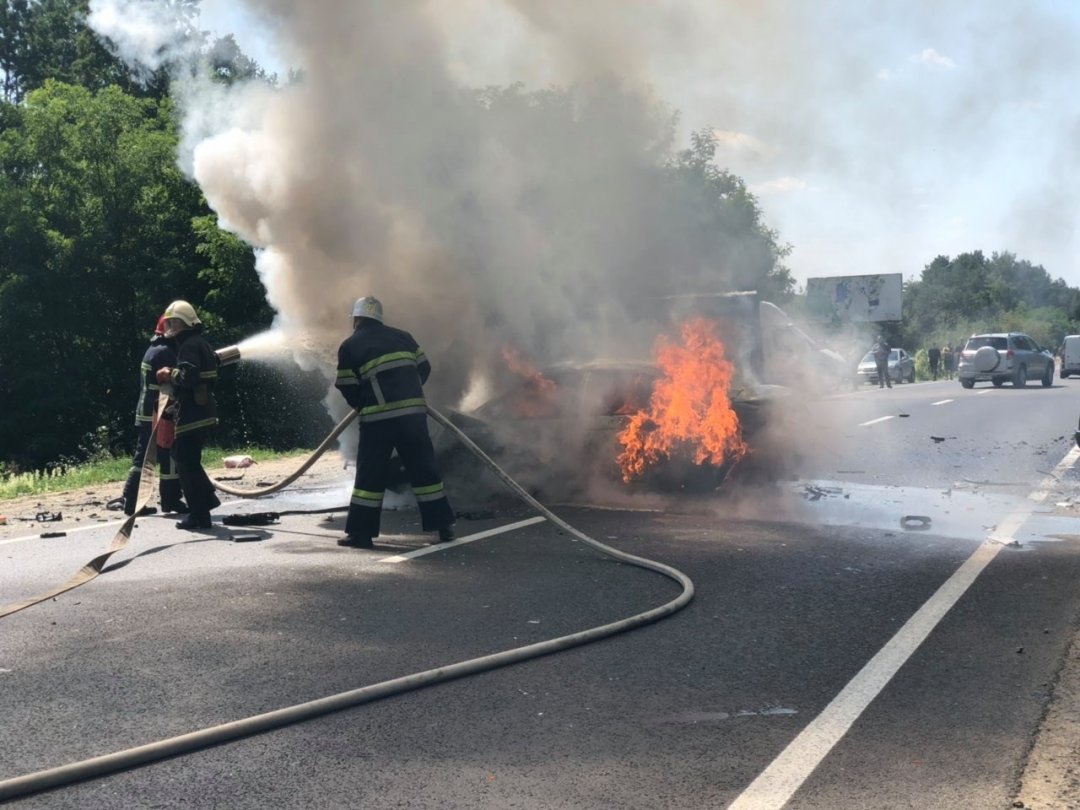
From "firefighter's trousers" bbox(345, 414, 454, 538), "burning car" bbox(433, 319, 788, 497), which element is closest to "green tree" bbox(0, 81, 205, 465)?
"burning car" bbox(433, 319, 788, 497)

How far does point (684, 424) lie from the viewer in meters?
10.1

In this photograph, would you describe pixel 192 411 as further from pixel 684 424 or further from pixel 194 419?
pixel 684 424

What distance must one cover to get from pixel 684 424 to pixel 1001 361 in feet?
90.3

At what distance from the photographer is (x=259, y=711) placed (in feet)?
14.7

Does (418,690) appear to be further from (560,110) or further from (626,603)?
(560,110)

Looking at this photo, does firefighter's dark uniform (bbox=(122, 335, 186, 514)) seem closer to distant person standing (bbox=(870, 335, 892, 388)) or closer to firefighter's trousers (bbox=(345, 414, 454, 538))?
firefighter's trousers (bbox=(345, 414, 454, 538))

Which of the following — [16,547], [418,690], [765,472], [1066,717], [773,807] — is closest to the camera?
[773,807]

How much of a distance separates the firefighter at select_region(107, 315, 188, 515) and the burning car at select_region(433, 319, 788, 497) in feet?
7.77

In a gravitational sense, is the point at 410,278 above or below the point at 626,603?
above

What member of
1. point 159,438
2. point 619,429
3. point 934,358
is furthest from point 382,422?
point 934,358

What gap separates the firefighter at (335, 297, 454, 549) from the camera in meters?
8.21

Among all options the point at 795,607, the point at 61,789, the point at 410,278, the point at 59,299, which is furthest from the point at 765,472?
the point at 59,299

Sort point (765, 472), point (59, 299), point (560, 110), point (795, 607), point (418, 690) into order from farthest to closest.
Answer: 1. point (59, 299)
2. point (560, 110)
3. point (765, 472)
4. point (795, 607)
5. point (418, 690)

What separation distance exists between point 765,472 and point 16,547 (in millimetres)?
6797
